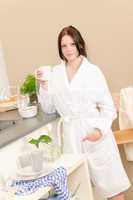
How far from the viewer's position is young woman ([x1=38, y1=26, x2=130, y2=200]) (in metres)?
1.79

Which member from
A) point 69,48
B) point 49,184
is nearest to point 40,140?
point 49,184

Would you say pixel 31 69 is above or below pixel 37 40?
below

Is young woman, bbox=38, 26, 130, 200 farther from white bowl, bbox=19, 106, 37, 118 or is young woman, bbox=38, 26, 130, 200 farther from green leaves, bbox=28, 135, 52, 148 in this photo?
green leaves, bbox=28, 135, 52, 148

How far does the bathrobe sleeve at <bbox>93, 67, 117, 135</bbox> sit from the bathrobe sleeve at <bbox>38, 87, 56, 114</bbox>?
0.24 metres

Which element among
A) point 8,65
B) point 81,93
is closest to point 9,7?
point 8,65

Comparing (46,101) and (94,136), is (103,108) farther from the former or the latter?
(46,101)

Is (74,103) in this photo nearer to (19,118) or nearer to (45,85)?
(45,85)

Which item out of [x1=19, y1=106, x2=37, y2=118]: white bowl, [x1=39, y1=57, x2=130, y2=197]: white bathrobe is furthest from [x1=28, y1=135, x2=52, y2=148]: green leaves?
[x1=19, y1=106, x2=37, y2=118]: white bowl

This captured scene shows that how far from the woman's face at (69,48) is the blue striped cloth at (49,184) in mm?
561

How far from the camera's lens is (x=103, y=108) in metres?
1.83

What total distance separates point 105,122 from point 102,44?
837 millimetres

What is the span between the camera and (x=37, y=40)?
2729 millimetres

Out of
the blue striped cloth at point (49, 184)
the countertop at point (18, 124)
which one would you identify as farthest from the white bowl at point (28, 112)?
the blue striped cloth at point (49, 184)

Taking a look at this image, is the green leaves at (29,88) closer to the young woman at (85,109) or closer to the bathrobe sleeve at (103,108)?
the young woman at (85,109)
